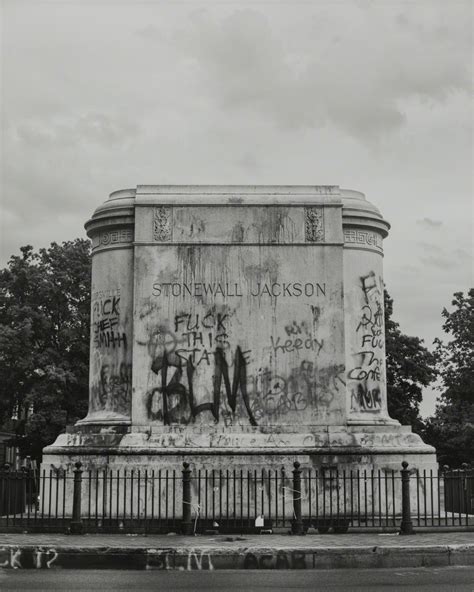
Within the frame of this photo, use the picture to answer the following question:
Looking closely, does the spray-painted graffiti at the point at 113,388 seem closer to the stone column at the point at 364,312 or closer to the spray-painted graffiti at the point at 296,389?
the spray-painted graffiti at the point at 296,389

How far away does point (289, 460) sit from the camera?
2058 cm

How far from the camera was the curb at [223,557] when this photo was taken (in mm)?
14438

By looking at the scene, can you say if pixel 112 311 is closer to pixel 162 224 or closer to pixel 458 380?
pixel 162 224

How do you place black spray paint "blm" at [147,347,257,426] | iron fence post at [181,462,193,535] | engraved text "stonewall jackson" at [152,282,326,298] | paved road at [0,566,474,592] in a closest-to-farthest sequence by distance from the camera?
paved road at [0,566,474,592]
iron fence post at [181,462,193,535]
black spray paint "blm" at [147,347,257,426]
engraved text "stonewall jackson" at [152,282,326,298]

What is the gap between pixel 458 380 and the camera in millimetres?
48938

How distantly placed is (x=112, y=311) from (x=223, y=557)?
9311mm

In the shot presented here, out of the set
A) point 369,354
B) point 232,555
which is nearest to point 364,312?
point 369,354

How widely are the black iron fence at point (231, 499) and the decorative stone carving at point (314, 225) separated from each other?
5.45 m

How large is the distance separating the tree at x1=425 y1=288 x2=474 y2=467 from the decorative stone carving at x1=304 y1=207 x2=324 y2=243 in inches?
1112

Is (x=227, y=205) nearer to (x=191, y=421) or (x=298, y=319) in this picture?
(x=298, y=319)

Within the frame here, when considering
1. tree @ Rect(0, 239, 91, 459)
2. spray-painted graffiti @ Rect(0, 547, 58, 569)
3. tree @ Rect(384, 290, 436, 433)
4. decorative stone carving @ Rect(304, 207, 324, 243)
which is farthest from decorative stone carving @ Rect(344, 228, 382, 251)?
tree @ Rect(384, 290, 436, 433)

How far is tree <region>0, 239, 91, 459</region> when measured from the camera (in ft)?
139

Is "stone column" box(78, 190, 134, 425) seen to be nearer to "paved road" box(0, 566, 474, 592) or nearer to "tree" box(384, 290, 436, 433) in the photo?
"paved road" box(0, 566, 474, 592)

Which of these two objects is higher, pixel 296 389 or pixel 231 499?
pixel 296 389
